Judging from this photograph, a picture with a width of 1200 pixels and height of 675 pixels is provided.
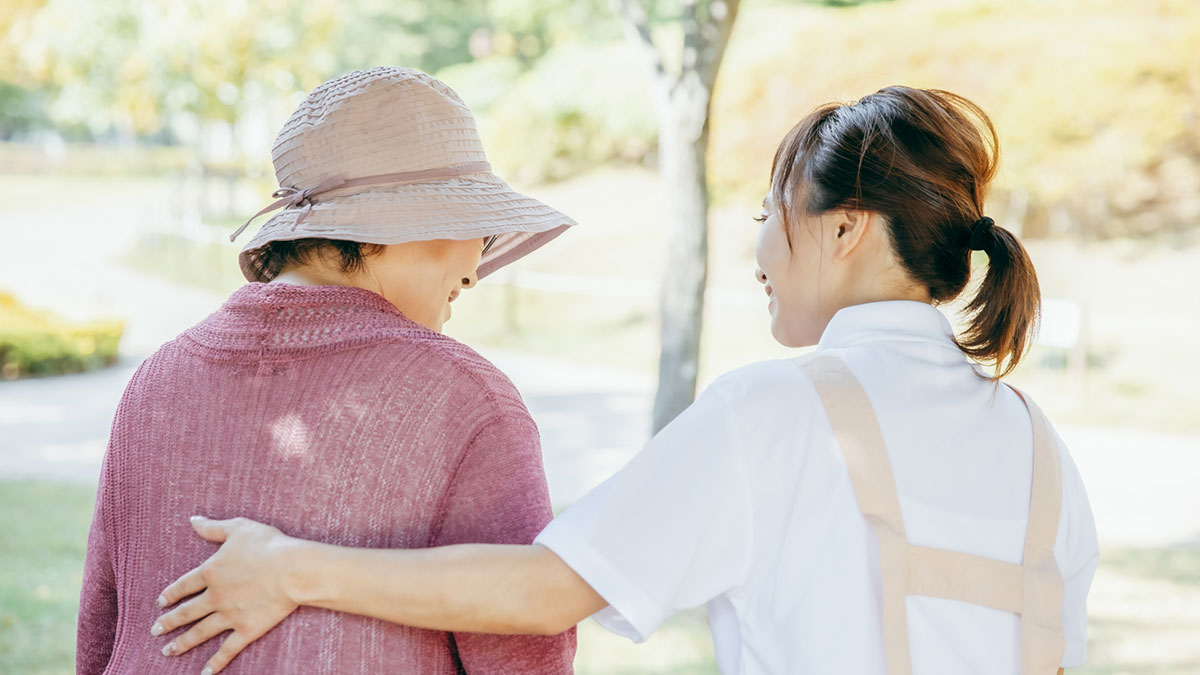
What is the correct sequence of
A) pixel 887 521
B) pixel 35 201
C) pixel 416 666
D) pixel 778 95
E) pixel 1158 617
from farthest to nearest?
pixel 35 201, pixel 778 95, pixel 1158 617, pixel 416 666, pixel 887 521

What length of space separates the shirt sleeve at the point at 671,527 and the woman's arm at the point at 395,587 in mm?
42

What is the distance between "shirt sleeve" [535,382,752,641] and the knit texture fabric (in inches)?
5.8

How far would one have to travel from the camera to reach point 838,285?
4.43ft

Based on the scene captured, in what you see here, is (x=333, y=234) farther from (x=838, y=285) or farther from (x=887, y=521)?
(x=887, y=521)

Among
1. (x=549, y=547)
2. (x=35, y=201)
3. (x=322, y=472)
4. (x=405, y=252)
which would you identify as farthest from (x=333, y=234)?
(x=35, y=201)

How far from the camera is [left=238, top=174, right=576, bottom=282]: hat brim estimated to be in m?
1.35

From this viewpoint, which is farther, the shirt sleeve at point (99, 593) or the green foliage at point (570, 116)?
the green foliage at point (570, 116)

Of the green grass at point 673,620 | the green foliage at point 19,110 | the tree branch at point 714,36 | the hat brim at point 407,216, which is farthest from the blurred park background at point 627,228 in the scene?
the green foliage at point 19,110

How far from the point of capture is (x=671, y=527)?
1.17 m

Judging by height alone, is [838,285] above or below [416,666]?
above

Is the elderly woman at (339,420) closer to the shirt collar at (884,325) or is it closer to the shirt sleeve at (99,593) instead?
the shirt sleeve at (99,593)

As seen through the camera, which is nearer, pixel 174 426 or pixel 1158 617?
pixel 174 426

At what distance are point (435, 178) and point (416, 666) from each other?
0.62 meters

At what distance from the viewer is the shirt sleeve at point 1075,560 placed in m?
1.34
